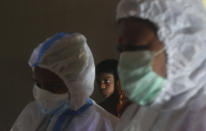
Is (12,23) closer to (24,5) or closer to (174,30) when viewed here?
(24,5)

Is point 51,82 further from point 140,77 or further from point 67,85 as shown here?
point 140,77

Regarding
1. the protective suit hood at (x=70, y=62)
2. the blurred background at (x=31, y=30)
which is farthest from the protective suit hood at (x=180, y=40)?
the blurred background at (x=31, y=30)

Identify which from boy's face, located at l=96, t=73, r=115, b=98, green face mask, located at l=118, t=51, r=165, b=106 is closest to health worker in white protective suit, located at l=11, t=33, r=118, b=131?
green face mask, located at l=118, t=51, r=165, b=106

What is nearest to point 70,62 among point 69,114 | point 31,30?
point 69,114

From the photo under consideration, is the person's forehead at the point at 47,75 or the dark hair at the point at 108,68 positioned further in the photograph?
the dark hair at the point at 108,68

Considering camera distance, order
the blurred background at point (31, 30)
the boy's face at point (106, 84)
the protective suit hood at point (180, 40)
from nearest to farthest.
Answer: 1. the protective suit hood at point (180, 40)
2. the boy's face at point (106, 84)
3. the blurred background at point (31, 30)

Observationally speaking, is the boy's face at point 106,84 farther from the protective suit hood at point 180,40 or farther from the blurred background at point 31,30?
the protective suit hood at point 180,40

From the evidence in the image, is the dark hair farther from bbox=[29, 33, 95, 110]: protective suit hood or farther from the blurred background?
bbox=[29, 33, 95, 110]: protective suit hood

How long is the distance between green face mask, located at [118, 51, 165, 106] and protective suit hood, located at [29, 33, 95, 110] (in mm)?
405

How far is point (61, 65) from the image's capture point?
44.6 inches

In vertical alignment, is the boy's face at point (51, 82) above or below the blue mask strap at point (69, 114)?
above

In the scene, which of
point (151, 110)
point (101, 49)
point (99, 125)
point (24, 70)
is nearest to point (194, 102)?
point (151, 110)

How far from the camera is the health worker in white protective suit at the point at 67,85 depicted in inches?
45.0

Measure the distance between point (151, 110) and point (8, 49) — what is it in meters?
1.55
